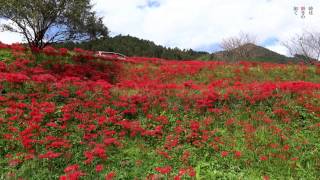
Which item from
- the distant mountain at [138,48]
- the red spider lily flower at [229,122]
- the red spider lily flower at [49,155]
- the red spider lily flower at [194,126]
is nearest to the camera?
the red spider lily flower at [49,155]

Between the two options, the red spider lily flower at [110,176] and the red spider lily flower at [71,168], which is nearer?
the red spider lily flower at [110,176]

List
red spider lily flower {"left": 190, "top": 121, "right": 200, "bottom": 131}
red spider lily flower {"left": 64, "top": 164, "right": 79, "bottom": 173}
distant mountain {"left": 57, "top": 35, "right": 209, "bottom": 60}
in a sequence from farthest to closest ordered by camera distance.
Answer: distant mountain {"left": 57, "top": 35, "right": 209, "bottom": 60}, red spider lily flower {"left": 190, "top": 121, "right": 200, "bottom": 131}, red spider lily flower {"left": 64, "top": 164, "right": 79, "bottom": 173}

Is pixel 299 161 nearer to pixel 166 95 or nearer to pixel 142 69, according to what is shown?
pixel 166 95

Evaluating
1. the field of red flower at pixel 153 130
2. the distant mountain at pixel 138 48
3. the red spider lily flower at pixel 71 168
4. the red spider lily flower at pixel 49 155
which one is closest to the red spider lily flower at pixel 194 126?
the field of red flower at pixel 153 130

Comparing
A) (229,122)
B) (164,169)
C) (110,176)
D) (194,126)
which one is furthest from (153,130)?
(110,176)

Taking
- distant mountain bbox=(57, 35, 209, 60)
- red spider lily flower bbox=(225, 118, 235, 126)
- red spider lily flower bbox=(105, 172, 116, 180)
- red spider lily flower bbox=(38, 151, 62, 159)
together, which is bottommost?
red spider lily flower bbox=(105, 172, 116, 180)

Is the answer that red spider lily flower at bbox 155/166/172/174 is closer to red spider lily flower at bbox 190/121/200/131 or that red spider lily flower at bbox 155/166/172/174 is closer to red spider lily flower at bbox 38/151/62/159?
red spider lily flower at bbox 38/151/62/159

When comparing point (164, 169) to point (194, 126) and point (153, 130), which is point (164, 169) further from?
point (194, 126)

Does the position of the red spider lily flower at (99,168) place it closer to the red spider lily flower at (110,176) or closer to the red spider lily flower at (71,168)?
the red spider lily flower at (110,176)

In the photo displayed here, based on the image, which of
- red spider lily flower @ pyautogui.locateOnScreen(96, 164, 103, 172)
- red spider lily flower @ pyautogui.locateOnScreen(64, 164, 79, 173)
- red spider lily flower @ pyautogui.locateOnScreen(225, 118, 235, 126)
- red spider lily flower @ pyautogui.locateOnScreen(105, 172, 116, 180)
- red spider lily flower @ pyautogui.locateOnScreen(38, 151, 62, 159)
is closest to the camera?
red spider lily flower @ pyautogui.locateOnScreen(105, 172, 116, 180)

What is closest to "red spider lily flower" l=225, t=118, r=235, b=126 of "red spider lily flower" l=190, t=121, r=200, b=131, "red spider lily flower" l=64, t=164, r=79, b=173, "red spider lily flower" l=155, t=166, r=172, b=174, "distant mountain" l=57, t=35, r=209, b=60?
"red spider lily flower" l=190, t=121, r=200, b=131

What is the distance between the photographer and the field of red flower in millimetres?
11180

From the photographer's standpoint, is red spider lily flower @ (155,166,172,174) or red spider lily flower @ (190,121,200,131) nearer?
red spider lily flower @ (155,166,172,174)

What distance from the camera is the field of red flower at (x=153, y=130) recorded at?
11180 millimetres
